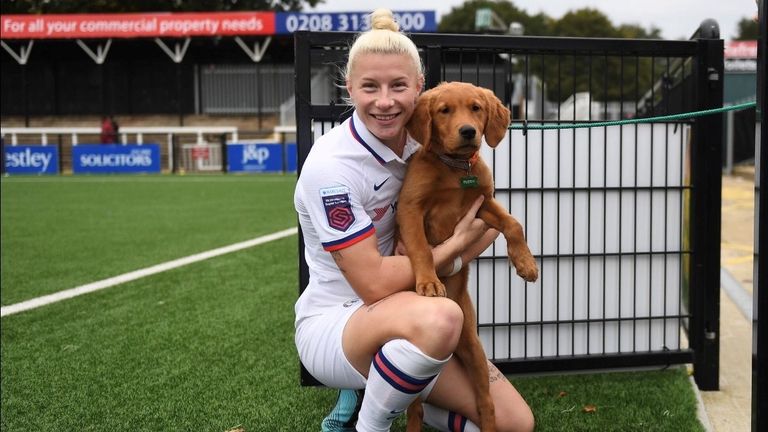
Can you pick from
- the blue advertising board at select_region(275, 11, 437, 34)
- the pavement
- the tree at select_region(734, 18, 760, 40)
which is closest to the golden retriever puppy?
the pavement

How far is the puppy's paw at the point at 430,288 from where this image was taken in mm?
2359

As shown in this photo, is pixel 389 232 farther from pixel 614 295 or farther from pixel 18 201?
pixel 18 201

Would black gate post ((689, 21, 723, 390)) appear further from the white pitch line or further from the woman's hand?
the white pitch line

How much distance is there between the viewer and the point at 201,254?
295 inches

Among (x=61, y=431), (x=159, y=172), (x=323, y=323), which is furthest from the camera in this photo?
(x=159, y=172)

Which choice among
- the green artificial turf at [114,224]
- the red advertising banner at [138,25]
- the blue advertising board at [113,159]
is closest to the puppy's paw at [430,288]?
the green artificial turf at [114,224]

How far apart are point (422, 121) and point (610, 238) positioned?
1636 millimetres

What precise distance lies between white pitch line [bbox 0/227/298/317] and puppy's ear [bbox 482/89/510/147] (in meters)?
4.04

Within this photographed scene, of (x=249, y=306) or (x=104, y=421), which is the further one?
(x=249, y=306)

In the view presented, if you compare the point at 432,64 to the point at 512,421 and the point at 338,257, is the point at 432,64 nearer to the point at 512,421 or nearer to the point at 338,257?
the point at 338,257

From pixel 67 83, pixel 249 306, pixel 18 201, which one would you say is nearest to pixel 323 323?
pixel 249 306

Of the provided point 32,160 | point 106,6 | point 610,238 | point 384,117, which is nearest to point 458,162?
point 384,117

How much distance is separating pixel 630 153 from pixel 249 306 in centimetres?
292

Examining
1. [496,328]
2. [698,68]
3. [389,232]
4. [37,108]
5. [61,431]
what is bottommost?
[61,431]
